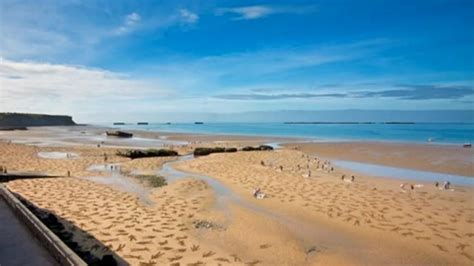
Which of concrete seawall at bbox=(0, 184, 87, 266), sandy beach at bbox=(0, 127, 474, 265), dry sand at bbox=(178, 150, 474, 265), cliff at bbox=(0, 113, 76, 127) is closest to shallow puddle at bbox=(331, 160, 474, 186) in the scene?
sandy beach at bbox=(0, 127, 474, 265)

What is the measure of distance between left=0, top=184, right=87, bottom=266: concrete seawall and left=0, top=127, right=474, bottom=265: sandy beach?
2.23 metres

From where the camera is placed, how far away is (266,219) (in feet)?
53.1

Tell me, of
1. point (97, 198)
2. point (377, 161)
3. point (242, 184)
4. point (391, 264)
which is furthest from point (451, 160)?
point (97, 198)

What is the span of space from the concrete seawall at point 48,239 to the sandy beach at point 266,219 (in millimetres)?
2229

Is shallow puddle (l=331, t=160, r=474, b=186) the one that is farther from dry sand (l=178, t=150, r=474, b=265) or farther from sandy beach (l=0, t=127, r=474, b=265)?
dry sand (l=178, t=150, r=474, b=265)

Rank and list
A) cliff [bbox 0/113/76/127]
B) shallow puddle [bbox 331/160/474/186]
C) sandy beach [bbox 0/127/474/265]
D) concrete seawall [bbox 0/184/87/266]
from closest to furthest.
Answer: concrete seawall [bbox 0/184/87/266]
sandy beach [bbox 0/127/474/265]
shallow puddle [bbox 331/160/474/186]
cliff [bbox 0/113/76/127]

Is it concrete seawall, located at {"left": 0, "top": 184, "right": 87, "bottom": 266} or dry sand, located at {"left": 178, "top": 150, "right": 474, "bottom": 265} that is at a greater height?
concrete seawall, located at {"left": 0, "top": 184, "right": 87, "bottom": 266}

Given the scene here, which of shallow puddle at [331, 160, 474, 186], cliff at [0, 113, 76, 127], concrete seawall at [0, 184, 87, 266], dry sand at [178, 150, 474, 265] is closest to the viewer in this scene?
concrete seawall at [0, 184, 87, 266]

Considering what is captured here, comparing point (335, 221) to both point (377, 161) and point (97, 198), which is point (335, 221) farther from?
point (377, 161)

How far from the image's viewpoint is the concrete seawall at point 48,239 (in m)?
7.76

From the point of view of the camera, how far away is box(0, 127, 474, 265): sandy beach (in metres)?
12.2

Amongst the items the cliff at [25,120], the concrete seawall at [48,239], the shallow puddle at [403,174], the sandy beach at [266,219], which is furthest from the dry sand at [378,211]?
the cliff at [25,120]

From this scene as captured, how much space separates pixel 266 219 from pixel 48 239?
953 cm

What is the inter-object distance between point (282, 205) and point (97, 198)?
10151 mm
